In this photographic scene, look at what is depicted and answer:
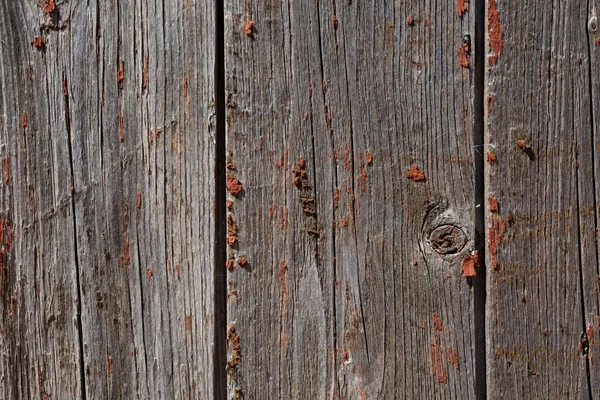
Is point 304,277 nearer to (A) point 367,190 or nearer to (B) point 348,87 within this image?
(A) point 367,190

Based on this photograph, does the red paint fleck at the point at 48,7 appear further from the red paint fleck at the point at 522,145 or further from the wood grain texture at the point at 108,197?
the red paint fleck at the point at 522,145

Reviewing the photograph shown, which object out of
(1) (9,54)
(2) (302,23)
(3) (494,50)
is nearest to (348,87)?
(2) (302,23)

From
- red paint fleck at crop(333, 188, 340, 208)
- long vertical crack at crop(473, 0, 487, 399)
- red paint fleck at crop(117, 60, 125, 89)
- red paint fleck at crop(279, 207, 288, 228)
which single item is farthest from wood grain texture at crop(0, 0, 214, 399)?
long vertical crack at crop(473, 0, 487, 399)

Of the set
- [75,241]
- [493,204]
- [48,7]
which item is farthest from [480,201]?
[48,7]

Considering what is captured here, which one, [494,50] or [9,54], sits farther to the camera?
[9,54]

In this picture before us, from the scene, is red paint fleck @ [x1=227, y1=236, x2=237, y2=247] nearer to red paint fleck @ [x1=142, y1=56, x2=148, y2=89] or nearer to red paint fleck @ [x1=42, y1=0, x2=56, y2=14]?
red paint fleck @ [x1=142, y1=56, x2=148, y2=89]

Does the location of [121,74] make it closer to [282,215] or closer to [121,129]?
[121,129]
